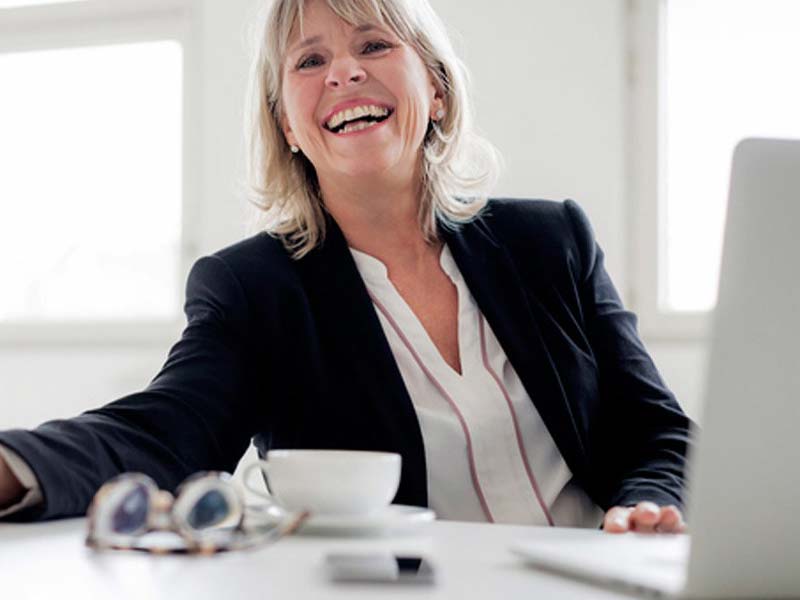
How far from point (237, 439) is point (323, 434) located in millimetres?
120

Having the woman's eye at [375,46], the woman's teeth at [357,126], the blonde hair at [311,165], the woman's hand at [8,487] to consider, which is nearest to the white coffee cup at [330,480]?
the woman's hand at [8,487]

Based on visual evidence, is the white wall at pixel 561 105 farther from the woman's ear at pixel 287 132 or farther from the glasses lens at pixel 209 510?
the glasses lens at pixel 209 510

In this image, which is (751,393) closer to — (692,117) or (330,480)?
(330,480)

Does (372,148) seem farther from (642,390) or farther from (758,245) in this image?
(758,245)

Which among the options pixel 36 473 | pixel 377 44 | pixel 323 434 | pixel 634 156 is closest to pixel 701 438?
pixel 36 473

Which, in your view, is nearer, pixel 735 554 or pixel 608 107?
pixel 735 554

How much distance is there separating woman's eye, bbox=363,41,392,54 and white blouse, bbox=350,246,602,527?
43 centimetres

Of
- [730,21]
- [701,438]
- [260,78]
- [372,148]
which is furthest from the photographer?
[730,21]

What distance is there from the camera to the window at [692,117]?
3381 mm

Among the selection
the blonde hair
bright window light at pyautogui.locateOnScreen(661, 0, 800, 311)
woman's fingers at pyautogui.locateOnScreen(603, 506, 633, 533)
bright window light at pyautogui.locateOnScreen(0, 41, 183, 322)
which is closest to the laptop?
woman's fingers at pyautogui.locateOnScreen(603, 506, 633, 533)

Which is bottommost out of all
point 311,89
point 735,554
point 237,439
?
point 237,439

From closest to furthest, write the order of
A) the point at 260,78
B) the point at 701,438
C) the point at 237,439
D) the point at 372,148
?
the point at 701,438 → the point at 237,439 → the point at 372,148 → the point at 260,78

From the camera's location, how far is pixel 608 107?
11.3 feet

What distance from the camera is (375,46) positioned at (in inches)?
66.1
